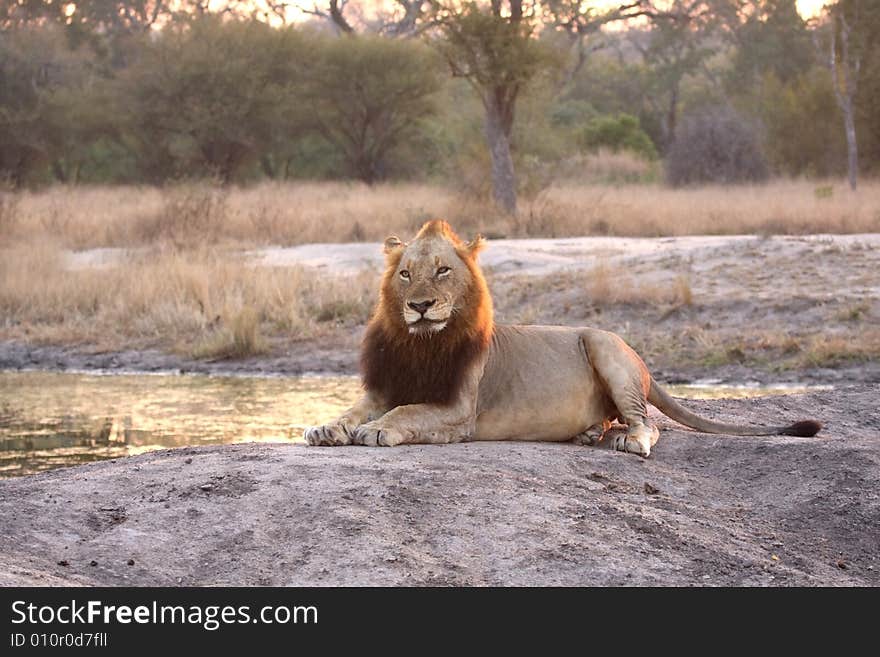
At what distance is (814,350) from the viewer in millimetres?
11820

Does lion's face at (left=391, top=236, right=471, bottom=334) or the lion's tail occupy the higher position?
lion's face at (left=391, top=236, right=471, bottom=334)

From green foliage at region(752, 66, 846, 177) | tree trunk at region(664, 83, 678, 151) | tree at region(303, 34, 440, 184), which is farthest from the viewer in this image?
tree trunk at region(664, 83, 678, 151)

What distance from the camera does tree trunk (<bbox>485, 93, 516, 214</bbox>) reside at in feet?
74.1

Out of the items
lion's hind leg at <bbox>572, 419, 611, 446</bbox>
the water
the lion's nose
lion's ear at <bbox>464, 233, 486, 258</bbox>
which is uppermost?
lion's ear at <bbox>464, 233, 486, 258</bbox>

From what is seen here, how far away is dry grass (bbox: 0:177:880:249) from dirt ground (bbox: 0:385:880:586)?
11.8 meters

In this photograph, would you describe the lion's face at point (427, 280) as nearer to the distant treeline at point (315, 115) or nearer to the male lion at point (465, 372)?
the male lion at point (465, 372)

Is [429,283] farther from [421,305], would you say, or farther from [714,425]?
[714,425]

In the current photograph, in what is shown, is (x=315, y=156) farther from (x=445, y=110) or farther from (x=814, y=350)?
(x=814, y=350)

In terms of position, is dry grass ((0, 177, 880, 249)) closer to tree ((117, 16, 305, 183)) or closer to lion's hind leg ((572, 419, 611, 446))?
tree ((117, 16, 305, 183))

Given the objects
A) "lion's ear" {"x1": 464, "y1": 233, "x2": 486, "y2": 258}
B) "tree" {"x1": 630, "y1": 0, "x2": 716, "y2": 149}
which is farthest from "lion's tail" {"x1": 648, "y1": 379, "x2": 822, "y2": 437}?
"tree" {"x1": 630, "y1": 0, "x2": 716, "y2": 149}

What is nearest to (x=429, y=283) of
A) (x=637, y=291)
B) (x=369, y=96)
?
(x=637, y=291)

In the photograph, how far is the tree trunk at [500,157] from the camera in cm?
2258
